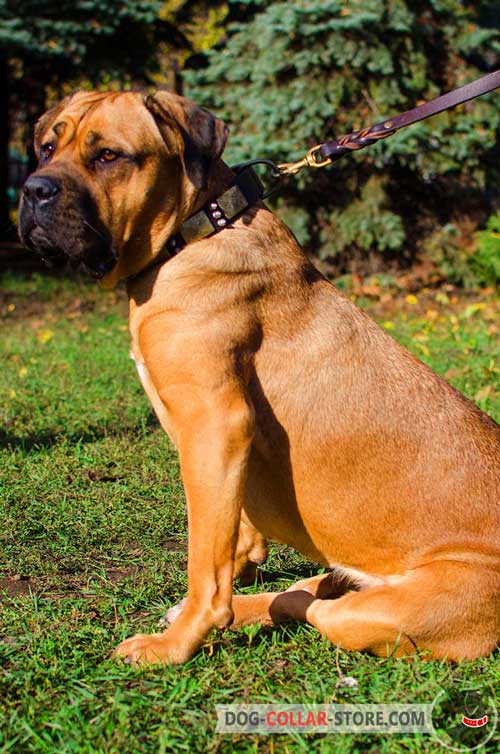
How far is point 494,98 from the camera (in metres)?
11.2

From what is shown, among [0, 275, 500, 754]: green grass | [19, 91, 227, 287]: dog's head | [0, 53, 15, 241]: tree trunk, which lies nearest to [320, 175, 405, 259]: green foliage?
[0, 275, 500, 754]: green grass

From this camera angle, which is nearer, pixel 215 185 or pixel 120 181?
pixel 120 181

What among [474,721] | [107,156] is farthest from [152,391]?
[474,721]

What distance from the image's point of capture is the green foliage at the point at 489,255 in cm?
1113

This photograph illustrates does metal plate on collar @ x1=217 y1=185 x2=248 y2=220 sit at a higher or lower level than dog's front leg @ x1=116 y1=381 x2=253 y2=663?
higher

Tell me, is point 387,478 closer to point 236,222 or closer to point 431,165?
point 236,222

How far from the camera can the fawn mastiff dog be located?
3.14m

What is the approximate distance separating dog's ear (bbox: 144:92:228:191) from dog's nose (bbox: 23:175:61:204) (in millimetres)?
506

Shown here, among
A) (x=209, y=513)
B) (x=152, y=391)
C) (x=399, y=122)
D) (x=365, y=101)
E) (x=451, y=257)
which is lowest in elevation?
(x=451, y=257)

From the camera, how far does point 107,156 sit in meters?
3.41

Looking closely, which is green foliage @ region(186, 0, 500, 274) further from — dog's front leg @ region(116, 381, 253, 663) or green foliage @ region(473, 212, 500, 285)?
dog's front leg @ region(116, 381, 253, 663)

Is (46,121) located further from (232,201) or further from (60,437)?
(60,437)

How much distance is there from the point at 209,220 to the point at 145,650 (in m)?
1.70

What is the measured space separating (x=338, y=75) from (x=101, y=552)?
8593mm
